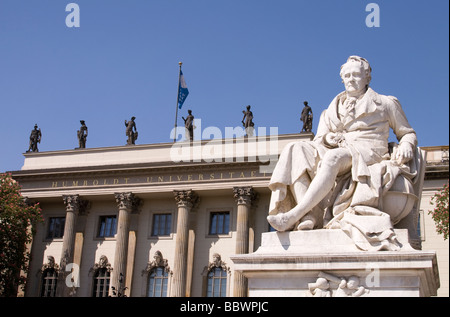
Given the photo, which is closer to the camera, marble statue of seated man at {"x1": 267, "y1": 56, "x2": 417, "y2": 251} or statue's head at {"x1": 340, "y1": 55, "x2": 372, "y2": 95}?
marble statue of seated man at {"x1": 267, "y1": 56, "x2": 417, "y2": 251}

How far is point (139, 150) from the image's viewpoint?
1646 inches

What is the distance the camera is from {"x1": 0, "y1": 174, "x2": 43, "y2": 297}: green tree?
30753 millimetres

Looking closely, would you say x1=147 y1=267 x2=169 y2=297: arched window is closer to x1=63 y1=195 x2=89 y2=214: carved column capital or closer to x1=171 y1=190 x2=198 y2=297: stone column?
x1=171 y1=190 x2=198 y2=297: stone column

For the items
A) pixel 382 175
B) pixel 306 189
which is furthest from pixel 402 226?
pixel 306 189

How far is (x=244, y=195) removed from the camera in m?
37.4

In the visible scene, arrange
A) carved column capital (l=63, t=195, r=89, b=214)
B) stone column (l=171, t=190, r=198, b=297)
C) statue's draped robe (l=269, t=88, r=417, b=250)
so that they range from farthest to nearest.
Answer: carved column capital (l=63, t=195, r=89, b=214)
stone column (l=171, t=190, r=198, b=297)
statue's draped robe (l=269, t=88, r=417, b=250)

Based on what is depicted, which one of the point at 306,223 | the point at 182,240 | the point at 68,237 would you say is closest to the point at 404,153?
the point at 306,223

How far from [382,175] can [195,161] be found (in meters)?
32.8

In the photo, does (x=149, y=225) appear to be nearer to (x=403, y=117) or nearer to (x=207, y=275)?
(x=207, y=275)

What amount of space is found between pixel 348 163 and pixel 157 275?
1338 inches

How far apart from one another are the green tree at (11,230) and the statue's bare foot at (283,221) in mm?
26295

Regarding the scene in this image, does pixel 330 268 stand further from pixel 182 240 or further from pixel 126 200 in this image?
pixel 126 200

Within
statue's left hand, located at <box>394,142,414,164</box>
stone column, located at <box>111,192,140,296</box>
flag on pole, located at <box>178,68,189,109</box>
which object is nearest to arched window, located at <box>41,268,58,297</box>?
stone column, located at <box>111,192,140,296</box>

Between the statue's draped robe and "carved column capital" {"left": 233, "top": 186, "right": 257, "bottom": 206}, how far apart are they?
98.6ft
